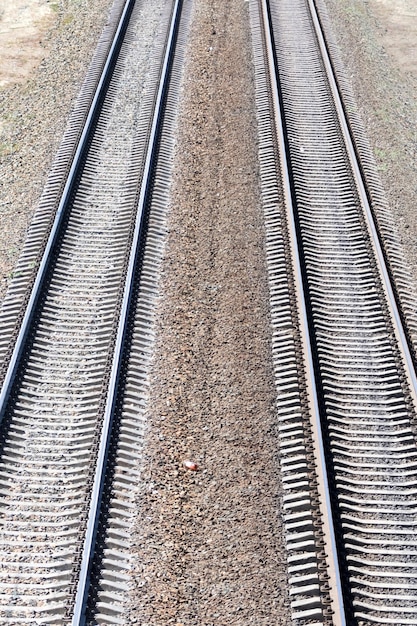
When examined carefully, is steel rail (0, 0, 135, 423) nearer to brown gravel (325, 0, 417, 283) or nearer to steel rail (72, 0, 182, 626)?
steel rail (72, 0, 182, 626)

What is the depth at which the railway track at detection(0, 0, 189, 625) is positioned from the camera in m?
8.66

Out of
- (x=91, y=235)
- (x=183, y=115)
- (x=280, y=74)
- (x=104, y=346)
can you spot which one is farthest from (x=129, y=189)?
(x=280, y=74)

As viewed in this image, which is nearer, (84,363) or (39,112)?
(84,363)

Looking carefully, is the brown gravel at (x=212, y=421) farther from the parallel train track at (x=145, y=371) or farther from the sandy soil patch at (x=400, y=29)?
the sandy soil patch at (x=400, y=29)

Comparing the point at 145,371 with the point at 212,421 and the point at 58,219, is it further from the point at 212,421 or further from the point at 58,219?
the point at 58,219

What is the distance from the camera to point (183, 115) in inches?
691

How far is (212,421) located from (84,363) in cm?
202

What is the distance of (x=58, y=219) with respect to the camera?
13742mm

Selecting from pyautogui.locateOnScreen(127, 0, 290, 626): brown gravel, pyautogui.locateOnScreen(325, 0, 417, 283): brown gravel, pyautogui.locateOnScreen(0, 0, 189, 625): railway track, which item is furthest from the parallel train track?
pyautogui.locateOnScreen(325, 0, 417, 283): brown gravel

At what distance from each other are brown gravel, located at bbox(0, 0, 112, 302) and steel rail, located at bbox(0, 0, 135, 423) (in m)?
0.58

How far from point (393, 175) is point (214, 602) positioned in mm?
10098

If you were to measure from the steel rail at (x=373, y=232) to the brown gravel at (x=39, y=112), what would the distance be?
18.6ft

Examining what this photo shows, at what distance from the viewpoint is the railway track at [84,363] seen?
8656mm

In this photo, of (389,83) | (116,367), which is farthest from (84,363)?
(389,83)
